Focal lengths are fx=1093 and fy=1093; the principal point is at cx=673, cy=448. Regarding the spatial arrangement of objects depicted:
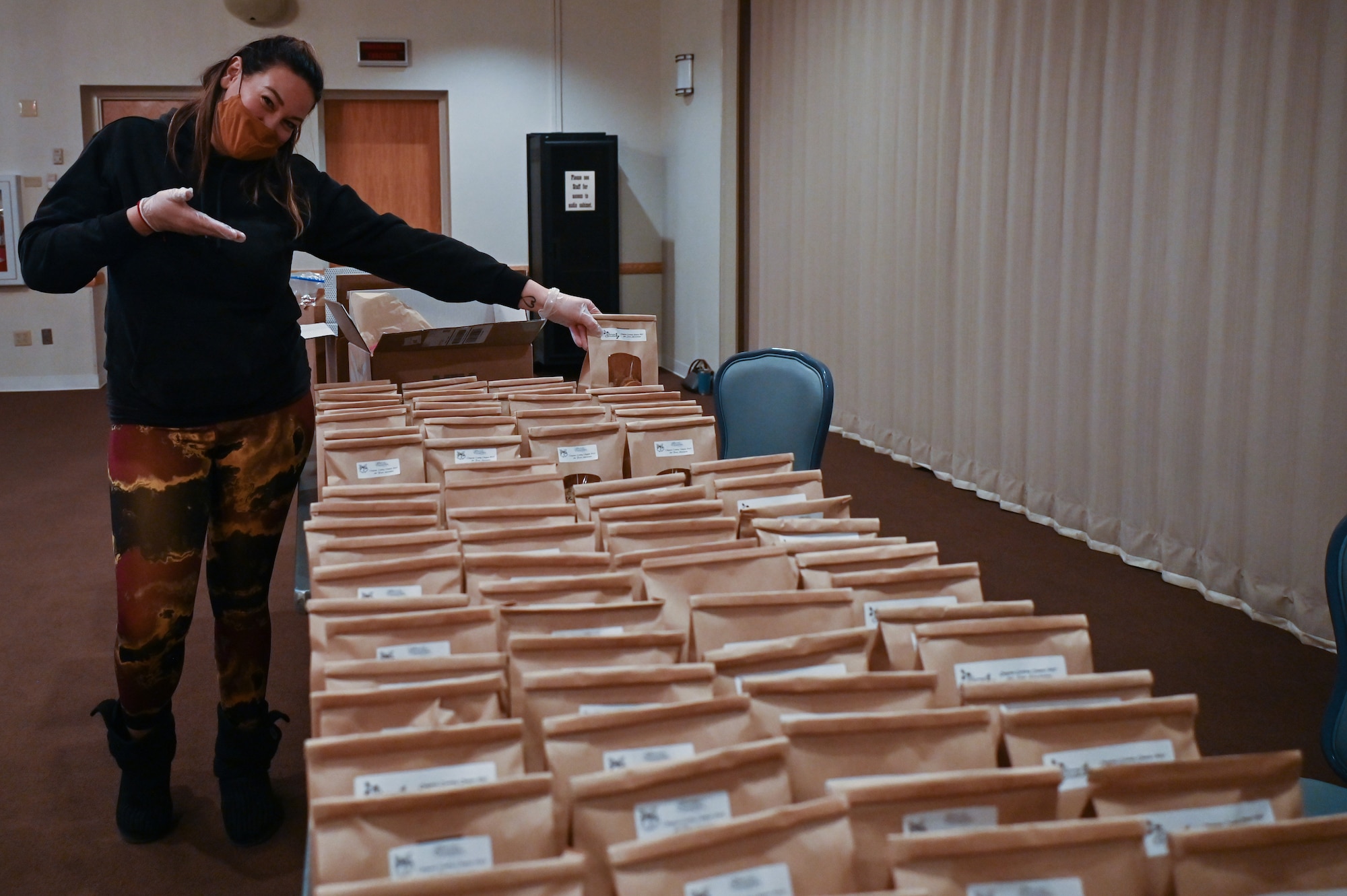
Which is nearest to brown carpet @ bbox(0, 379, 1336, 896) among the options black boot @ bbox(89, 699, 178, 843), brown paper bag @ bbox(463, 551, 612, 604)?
black boot @ bbox(89, 699, 178, 843)

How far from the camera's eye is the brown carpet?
2.13m

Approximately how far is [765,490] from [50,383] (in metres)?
7.67

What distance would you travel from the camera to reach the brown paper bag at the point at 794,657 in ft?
3.84

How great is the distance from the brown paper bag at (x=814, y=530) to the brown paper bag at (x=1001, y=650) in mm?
332

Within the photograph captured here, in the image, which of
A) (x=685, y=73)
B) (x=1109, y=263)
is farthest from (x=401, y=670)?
(x=685, y=73)

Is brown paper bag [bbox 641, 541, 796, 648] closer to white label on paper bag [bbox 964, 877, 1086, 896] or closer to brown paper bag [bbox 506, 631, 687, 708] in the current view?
brown paper bag [bbox 506, 631, 687, 708]

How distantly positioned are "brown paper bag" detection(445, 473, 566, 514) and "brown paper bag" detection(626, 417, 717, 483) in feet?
1.00

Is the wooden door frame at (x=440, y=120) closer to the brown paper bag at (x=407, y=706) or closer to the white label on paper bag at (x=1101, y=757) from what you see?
the brown paper bag at (x=407, y=706)

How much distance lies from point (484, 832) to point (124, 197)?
1.37 metres

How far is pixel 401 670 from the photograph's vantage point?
1.15 meters

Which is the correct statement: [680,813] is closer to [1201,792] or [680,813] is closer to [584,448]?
[1201,792]

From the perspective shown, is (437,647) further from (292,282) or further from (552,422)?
(292,282)

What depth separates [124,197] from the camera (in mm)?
1803

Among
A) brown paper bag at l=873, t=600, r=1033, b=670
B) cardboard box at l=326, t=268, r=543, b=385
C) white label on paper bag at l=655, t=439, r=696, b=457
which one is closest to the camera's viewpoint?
brown paper bag at l=873, t=600, r=1033, b=670
